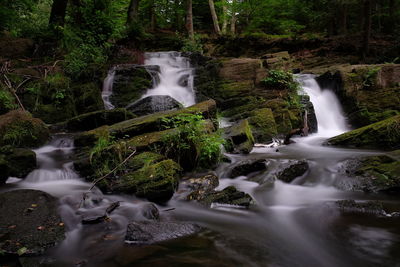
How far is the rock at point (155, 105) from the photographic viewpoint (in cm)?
995

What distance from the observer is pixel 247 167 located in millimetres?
5637

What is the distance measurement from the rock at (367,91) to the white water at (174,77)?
5625 millimetres

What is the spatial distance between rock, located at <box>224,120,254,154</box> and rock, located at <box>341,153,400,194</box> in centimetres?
233

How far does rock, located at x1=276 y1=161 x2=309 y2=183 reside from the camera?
5288mm

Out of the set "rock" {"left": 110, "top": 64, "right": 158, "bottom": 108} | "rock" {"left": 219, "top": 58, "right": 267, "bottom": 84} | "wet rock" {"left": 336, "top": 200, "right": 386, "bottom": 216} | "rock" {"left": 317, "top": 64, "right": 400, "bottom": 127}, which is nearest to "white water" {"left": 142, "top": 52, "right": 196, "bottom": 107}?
"rock" {"left": 110, "top": 64, "right": 158, "bottom": 108}

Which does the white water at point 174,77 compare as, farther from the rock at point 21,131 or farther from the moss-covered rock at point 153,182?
the moss-covered rock at point 153,182

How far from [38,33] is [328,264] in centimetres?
1335

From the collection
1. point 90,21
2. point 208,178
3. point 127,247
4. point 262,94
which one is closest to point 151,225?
point 127,247

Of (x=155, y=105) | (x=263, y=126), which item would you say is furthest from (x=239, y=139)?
(x=155, y=105)

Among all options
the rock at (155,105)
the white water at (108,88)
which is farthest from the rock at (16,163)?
the white water at (108,88)

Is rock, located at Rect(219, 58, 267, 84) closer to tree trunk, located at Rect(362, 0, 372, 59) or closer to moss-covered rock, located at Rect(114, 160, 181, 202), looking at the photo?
tree trunk, located at Rect(362, 0, 372, 59)

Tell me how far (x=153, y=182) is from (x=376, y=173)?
375 centimetres

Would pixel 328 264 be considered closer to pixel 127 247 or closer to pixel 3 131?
pixel 127 247

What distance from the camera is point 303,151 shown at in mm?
7367
